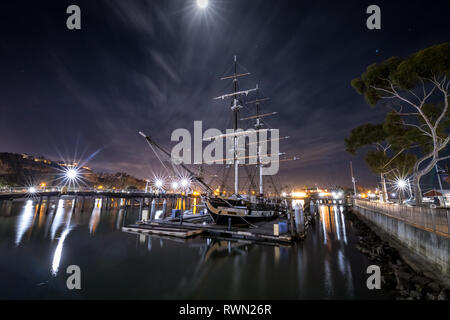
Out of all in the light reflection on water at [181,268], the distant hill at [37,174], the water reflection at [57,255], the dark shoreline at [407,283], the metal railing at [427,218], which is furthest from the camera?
the distant hill at [37,174]

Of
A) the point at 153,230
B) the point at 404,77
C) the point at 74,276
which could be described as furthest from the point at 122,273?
the point at 404,77

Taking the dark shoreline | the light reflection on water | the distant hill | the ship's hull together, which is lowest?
the light reflection on water

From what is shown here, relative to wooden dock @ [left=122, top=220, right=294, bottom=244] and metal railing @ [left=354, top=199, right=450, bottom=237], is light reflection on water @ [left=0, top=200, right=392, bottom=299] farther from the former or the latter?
metal railing @ [left=354, top=199, right=450, bottom=237]

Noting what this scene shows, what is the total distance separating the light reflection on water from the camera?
9.17 metres

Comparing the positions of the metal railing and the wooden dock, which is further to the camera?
the wooden dock

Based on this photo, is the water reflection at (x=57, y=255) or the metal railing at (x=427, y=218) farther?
the water reflection at (x=57, y=255)

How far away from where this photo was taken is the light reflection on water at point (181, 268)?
9172 millimetres

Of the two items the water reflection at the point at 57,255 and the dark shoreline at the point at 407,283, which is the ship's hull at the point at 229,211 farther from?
the water reflection at the point at 57,255

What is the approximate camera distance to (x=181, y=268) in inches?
482

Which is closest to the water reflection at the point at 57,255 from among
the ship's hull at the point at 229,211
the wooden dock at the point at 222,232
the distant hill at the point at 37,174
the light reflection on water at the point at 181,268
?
the light reflection on water at the point at 181,268

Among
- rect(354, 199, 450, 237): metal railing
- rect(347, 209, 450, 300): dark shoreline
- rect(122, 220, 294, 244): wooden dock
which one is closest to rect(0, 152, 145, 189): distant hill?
rect(122, 220, 294, 244): wooden dock

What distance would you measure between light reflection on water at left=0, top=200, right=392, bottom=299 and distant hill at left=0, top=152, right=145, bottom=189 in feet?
416

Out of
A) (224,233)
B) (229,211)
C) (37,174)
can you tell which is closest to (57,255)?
(224,233)

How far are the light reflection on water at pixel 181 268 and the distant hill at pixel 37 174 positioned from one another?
127m
